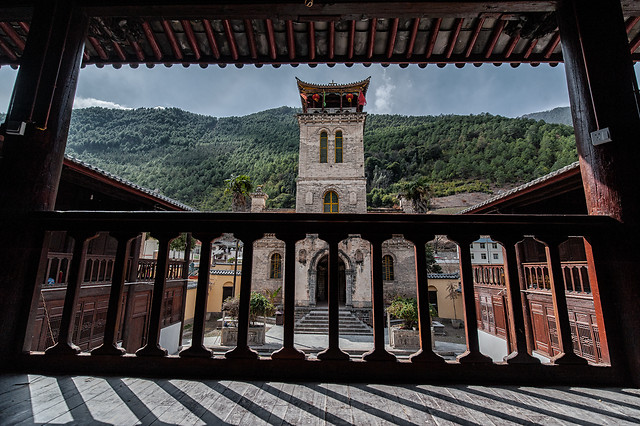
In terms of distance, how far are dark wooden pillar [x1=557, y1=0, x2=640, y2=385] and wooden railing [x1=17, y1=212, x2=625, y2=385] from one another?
8cm

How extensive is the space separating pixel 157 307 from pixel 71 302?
52 cm

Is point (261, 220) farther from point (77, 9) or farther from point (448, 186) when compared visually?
point (448, 186)

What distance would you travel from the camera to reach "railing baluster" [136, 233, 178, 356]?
1.71m

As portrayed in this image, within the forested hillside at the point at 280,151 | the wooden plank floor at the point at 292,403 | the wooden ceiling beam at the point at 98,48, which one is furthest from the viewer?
the forested hillside at the point at 280,151

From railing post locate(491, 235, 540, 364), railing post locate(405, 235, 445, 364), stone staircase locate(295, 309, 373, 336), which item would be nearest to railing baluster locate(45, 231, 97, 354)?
railing post locate(405, 235, 445, 364)

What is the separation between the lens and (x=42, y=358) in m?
1.73

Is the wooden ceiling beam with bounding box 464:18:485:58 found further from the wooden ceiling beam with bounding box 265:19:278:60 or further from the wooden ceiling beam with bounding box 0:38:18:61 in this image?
the wooden ceiling beam with bounding box 0:38:18:61

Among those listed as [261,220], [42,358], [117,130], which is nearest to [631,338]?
[261,220]

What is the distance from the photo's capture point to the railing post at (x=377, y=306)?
5.44ft

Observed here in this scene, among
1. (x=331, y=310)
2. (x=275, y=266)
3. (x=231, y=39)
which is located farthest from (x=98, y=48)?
(x=275, y=266)

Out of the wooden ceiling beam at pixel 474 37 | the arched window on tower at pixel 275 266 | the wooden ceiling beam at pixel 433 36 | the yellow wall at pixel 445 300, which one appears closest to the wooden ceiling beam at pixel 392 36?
the wooden ceiling beam at pixel 433 36

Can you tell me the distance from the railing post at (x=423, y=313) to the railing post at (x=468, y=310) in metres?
0.15

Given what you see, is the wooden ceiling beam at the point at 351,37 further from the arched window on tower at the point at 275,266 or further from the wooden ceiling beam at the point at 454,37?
the arched window on tower at the point at 275,266

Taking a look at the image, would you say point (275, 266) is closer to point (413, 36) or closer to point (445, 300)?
point (445, 300)
